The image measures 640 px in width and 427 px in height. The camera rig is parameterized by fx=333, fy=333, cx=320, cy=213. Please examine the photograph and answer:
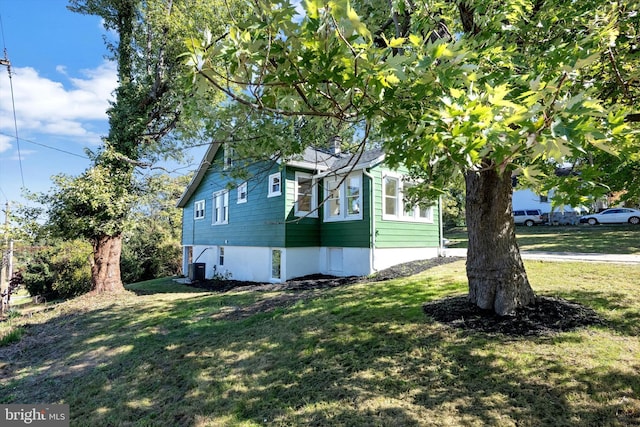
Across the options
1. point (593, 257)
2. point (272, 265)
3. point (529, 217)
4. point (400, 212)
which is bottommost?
point (272, 265)

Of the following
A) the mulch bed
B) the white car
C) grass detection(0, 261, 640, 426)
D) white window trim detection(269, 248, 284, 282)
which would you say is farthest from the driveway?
the white car

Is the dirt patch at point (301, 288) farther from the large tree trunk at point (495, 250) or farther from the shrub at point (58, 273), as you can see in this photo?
the shrub at point (58, 273)

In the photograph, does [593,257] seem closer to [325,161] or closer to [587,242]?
[587,242]

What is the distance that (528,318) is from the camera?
14.8ft

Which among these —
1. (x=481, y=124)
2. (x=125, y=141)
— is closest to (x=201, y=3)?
(x=125, y=141)

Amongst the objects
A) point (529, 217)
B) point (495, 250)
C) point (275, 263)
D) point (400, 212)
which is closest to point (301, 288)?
point (275, 263)

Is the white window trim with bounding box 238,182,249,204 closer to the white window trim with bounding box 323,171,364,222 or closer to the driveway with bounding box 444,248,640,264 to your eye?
the white window trim with bounding box 323,171,364,222

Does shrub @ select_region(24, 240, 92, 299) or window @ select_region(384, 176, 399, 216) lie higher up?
window @ select_region(384, 176, 399, 216)

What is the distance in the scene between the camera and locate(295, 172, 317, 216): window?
486 inches

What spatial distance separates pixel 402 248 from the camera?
460 inches

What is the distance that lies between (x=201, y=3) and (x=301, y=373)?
40.7 feet

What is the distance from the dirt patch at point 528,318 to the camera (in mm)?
4258

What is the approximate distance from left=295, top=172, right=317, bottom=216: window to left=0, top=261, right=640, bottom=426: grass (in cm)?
554

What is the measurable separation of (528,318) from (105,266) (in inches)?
527
